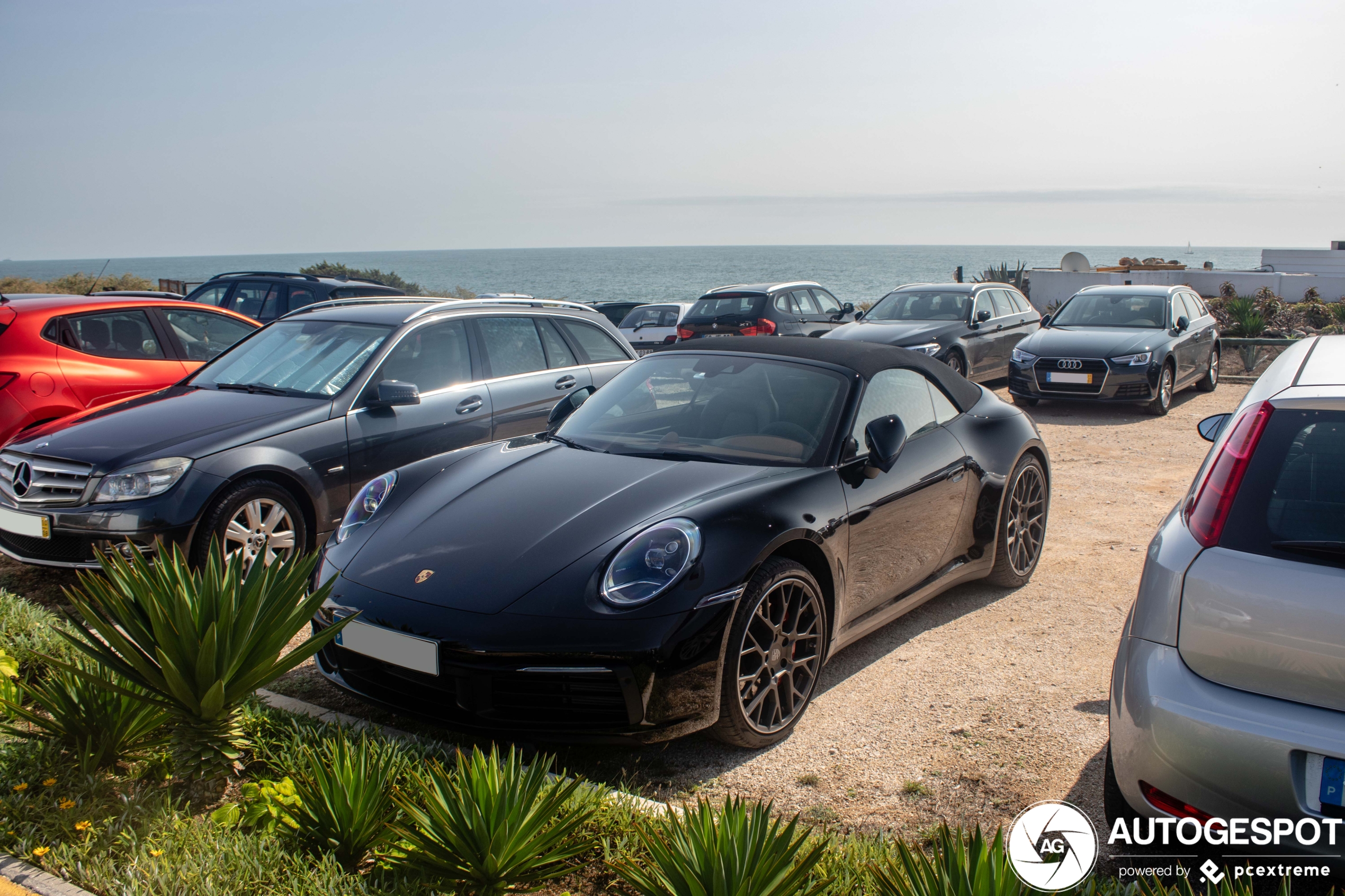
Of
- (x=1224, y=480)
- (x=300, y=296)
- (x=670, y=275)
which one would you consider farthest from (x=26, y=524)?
(x=670, y=275)

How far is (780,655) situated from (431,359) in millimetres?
3624

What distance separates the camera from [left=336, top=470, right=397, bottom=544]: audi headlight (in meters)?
4.23

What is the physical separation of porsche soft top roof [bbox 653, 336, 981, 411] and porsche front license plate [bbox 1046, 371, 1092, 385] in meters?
7.57

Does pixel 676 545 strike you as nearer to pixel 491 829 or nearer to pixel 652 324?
pixel 491 829

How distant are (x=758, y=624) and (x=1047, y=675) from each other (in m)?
1.63

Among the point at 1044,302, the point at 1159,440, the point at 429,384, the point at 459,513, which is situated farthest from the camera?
the point at 1044,302

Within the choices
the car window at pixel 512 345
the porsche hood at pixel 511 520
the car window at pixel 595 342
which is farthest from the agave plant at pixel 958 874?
the car window at pixel 595 342

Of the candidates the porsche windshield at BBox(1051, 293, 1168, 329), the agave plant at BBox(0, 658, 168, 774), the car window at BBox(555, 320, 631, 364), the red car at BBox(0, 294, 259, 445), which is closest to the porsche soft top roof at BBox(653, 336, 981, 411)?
the car window at BBox(555, 320, 631, 364)

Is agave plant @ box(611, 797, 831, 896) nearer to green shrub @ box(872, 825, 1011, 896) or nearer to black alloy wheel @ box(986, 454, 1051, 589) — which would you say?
green shrub @ box(872, 825, 1011, 896)

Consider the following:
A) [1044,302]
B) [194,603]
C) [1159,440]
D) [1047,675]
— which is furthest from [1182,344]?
[1044,302]

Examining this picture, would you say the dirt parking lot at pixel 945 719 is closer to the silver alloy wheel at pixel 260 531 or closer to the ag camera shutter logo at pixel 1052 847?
the ag camera shutter logo at pixel 1052 847

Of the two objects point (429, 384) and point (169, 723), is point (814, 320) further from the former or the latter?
point (169, 723)

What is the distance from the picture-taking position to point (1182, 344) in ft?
41.9

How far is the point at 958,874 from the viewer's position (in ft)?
7.21
